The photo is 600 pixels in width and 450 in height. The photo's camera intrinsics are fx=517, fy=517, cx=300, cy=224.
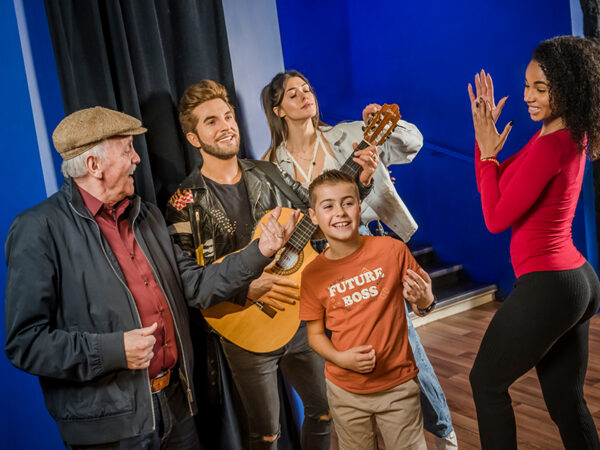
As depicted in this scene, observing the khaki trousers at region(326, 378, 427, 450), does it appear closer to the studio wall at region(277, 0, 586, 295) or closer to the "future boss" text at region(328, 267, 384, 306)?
the "future boss" text at region(328, 267, 384, 306)

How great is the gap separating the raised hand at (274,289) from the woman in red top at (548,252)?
75 cm

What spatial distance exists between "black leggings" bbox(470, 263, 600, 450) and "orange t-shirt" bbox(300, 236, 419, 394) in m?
0.28

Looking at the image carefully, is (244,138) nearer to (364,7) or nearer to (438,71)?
(438,71)

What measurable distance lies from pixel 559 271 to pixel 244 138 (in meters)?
1.55

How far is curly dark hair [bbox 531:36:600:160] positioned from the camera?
157 cm

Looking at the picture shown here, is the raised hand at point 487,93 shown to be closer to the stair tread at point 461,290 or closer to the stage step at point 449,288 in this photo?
the stage step at point 449,288

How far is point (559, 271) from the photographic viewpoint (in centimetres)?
161

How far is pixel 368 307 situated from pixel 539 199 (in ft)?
2.11

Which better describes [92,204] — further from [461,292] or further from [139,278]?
[461,292]

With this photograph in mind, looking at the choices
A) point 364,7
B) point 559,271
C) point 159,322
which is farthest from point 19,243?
point 364,7

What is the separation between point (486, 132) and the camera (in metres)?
1.78

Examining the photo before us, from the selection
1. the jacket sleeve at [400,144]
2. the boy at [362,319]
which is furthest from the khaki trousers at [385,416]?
the jacket sleeve at [400,144]

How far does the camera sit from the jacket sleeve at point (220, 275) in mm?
1812

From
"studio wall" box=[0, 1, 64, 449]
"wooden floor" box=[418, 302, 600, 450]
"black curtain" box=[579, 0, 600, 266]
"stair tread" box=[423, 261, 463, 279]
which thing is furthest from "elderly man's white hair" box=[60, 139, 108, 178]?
"stair tread" box=[423, 261, 463, 279]
